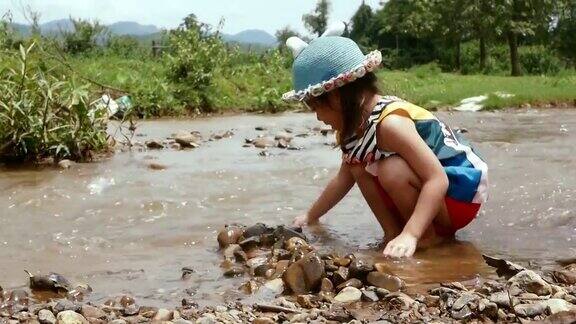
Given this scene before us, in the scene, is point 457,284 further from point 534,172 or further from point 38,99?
point 38,99

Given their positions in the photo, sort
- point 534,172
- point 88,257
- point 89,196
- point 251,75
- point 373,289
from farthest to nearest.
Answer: point 251,75
point 534,172
point 89,196
point 88,257
point 373,289

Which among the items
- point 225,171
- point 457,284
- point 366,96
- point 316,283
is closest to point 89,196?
point 225,171

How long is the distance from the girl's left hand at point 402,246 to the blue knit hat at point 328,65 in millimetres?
679

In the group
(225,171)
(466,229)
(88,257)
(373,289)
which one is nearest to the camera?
(373,289)

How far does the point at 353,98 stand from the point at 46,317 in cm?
160

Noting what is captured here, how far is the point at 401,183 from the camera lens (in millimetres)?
3270

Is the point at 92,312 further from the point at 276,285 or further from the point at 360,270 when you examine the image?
the point at 360,270

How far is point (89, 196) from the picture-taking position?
4715mm

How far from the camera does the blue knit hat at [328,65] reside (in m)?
3.20

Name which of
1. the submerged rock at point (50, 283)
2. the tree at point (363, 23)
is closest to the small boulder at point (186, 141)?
the submerged rock at point (50, 283)

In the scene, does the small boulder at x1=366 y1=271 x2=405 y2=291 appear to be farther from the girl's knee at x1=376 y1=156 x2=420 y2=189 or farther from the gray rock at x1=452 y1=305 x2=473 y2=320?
the girl's knee at x1=376 y1=156 x2=420 y2=189

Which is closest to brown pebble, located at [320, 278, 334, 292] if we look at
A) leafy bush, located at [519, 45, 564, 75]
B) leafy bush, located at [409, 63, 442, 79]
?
leafy bush, located at [409, 63, 442, 79]

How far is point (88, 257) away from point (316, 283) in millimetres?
1112

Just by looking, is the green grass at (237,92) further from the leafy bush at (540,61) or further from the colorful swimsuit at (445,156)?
the leafy bush at (540,61)
